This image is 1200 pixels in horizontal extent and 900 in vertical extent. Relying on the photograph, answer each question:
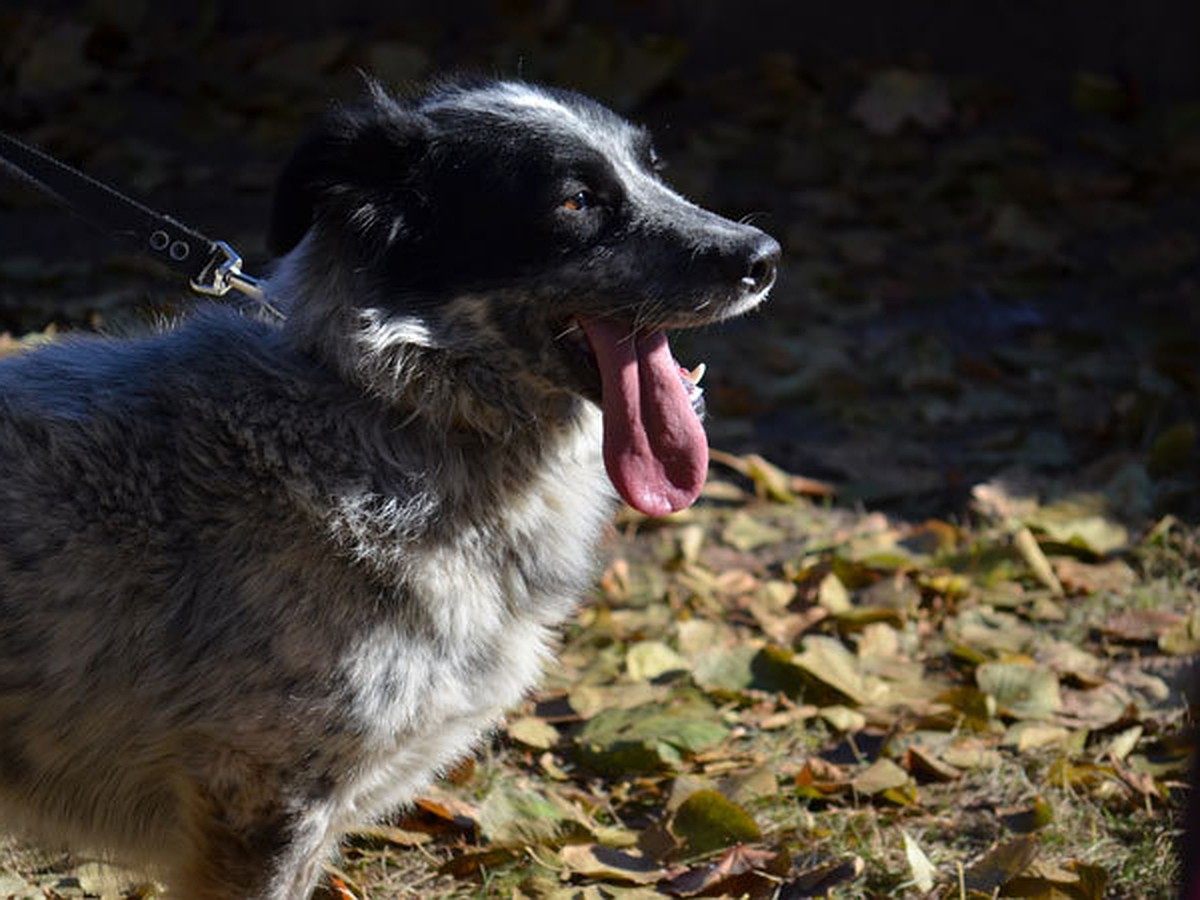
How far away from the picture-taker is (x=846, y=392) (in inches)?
222

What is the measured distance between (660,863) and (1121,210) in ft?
14.5

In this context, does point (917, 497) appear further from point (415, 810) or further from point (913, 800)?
point (415, 810)

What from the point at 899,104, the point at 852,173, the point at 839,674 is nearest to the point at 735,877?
the point at 839,674

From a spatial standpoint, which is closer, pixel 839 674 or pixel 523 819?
pixel 523 819

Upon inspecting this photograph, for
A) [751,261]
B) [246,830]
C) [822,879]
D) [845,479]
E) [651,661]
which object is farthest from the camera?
[845,479]

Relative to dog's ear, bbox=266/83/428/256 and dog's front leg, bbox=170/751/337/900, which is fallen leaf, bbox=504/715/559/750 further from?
dog's ear, bbox=266/83/428/256

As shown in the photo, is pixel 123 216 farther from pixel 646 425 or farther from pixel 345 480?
pixel 646 425

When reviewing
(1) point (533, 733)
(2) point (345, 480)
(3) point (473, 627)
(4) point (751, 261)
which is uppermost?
(4) point (751, 261)

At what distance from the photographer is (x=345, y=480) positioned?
274 cm

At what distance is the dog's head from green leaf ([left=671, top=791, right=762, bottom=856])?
2.47 feet

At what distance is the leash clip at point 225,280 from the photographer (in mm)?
3003

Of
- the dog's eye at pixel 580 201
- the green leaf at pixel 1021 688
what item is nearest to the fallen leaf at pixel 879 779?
the green leaf at pixel 1021 688

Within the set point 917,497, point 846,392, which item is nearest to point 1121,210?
point 846,392

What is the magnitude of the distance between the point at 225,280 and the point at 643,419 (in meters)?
0.82
